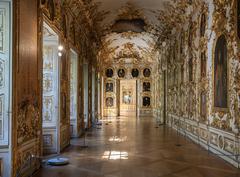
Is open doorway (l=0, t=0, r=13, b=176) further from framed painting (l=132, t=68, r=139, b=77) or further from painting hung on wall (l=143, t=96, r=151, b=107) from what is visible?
framed painting (l=132, t=68, r=139, b=77)

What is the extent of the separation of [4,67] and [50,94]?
167 inches

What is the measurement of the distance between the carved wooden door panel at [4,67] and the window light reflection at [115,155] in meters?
4.06

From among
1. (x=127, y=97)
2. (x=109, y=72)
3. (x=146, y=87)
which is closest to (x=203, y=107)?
(x=146, y=87)

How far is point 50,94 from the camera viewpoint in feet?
34.2

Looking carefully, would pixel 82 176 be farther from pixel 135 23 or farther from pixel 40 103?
pixel 135 23

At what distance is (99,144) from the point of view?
12.6 m

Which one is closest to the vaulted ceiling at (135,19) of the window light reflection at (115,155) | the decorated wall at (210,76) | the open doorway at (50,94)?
the decorated wall at (210,76)

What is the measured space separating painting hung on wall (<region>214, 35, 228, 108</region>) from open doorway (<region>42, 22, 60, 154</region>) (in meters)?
5.24

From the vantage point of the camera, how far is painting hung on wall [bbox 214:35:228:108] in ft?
31.3

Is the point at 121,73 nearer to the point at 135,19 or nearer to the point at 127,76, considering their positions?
the point at 127,76

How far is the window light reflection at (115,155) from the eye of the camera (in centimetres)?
948

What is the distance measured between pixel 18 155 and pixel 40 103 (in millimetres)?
2003

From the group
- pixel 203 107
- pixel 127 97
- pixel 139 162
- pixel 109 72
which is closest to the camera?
pixel 139 162

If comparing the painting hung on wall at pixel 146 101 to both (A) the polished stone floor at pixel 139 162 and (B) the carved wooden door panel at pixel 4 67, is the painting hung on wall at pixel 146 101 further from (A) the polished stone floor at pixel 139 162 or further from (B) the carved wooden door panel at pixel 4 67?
(B) the carved wooden door panel at pixel 4 67
